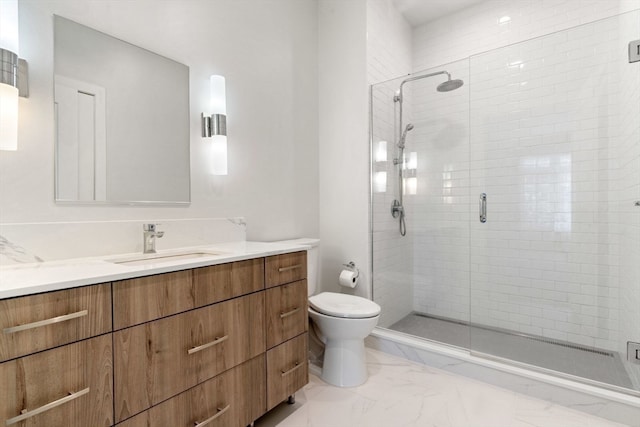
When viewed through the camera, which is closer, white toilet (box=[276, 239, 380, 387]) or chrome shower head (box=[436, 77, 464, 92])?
white toilet (box=[276, 239, 380, 387])

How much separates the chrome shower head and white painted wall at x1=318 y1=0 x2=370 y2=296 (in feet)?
2.11

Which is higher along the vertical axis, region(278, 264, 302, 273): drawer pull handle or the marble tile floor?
region(278, 264, 302, 273): drawer pull handle

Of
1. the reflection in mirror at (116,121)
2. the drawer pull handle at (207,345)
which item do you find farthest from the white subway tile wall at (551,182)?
the reflection in mirror at (116,121)

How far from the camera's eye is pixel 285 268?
5.11ft

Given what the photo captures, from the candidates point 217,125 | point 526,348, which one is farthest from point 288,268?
point 526,348

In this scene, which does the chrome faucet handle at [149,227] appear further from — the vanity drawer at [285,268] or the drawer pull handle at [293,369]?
the drawer pull handle at [293,369]

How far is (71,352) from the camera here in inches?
34.0

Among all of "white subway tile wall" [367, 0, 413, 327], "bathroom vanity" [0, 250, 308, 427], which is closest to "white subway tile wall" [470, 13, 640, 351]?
"white subway tile wall" [367, 0, 413, 327]

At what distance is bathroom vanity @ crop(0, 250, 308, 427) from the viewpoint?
799 mm

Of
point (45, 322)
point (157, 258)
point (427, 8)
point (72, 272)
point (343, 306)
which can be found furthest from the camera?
point (427, 8)

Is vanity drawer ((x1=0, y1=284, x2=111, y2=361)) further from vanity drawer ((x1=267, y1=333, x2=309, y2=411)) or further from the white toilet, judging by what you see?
the white toilet

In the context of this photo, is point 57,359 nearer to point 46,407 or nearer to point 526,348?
point 46,407

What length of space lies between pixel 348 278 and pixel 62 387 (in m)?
1.76

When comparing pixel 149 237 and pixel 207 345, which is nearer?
pixel 207 345
